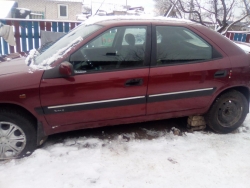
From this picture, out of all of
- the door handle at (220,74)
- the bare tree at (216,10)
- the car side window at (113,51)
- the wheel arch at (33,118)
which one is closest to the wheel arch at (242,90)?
the door handle at (220,74)

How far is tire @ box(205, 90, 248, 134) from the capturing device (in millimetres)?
3561

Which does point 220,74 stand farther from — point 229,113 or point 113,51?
point 113,51

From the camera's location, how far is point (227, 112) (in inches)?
144

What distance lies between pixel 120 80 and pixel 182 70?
0.87m

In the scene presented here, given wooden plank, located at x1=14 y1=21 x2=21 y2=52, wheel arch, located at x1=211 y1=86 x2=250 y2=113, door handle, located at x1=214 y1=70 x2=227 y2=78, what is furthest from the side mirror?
wooden plank, located at x1=14 y1=21 x2=21 y2=52

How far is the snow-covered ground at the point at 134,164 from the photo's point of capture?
8.48 feet

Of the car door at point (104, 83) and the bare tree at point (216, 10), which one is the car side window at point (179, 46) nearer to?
the car door at point (104, 83)

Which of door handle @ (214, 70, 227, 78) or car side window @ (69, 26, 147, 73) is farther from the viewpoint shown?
door handle @ (214, 70, 227, 78)

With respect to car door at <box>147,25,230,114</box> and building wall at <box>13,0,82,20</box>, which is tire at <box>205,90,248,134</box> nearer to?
car door at <box>147,25,230,114</box>

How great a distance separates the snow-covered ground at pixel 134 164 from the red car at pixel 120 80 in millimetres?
302

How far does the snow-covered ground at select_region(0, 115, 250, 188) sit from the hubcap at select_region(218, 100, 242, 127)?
0.26m

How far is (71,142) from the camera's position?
3305mm

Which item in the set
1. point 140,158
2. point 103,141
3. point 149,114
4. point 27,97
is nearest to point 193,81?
point 149,114

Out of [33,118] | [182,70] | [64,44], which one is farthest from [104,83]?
[182,70]
